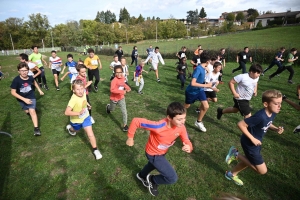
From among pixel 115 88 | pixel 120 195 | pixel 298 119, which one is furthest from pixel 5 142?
pixel 298 119

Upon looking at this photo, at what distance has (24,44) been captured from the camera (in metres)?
69.1

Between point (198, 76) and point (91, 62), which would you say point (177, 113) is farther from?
point (91, 62)

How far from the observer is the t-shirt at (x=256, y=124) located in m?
3.10

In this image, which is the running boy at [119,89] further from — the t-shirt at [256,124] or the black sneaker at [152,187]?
the t-shirt at [256,124]

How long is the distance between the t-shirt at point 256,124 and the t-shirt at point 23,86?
5566 mm

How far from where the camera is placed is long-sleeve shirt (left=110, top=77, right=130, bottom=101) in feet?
18.2

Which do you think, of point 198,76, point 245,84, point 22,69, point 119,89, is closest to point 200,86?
point 198,76

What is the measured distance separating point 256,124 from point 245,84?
2152mm

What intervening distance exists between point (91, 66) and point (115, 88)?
14.1 feet

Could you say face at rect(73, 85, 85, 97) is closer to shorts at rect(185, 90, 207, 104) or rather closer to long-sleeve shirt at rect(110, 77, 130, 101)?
long-sleeve shirt at rect(110, 77, 130, 101)

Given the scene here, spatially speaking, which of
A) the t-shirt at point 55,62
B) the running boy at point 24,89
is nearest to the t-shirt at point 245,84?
the running boy at point 24,89

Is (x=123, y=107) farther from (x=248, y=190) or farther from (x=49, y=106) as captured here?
(x=49, y=106)

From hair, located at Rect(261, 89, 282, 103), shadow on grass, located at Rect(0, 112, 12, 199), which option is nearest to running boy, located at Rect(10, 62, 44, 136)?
shadow on grass, located at Rect(0, 112, 12, 199)

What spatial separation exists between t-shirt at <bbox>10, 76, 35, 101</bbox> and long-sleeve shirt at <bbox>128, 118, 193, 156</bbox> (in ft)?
13.0
